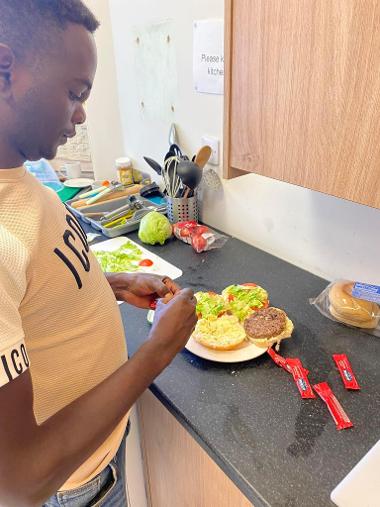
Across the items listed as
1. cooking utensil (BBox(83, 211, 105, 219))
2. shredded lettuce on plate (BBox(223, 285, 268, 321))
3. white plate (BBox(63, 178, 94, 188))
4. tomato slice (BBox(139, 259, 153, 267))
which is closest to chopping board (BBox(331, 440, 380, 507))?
shredded lettuce on plate (BBox(223, 285, 268, 321))

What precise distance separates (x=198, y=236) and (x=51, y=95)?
820mm

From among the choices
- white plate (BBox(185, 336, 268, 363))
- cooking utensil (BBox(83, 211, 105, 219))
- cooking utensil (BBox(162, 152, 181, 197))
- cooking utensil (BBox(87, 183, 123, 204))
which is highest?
cooking utensil (BBox(162, 152, 181, 197))

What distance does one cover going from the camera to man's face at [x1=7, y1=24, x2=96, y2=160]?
451 mm

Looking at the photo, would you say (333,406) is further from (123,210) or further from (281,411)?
(123,210)

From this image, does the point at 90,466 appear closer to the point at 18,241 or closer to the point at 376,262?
the point at 18,241

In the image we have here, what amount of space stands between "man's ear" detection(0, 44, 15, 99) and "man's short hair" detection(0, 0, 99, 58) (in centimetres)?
1

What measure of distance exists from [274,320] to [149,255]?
529 millimetres

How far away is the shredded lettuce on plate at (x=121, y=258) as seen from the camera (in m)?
1.18

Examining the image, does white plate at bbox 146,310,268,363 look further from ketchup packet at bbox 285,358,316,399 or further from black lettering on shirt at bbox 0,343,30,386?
black lettering on shirt at bbox 0,343,30,386

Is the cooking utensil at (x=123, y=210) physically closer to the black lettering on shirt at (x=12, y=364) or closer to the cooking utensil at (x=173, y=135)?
the cooking utensil at (x=173, y=135)

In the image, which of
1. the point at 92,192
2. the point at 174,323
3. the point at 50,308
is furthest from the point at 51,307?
the point at 92,192

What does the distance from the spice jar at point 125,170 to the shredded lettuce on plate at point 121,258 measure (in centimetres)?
52

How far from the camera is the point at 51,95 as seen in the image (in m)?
0.47

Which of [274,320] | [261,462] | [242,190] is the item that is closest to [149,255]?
[242,190]
